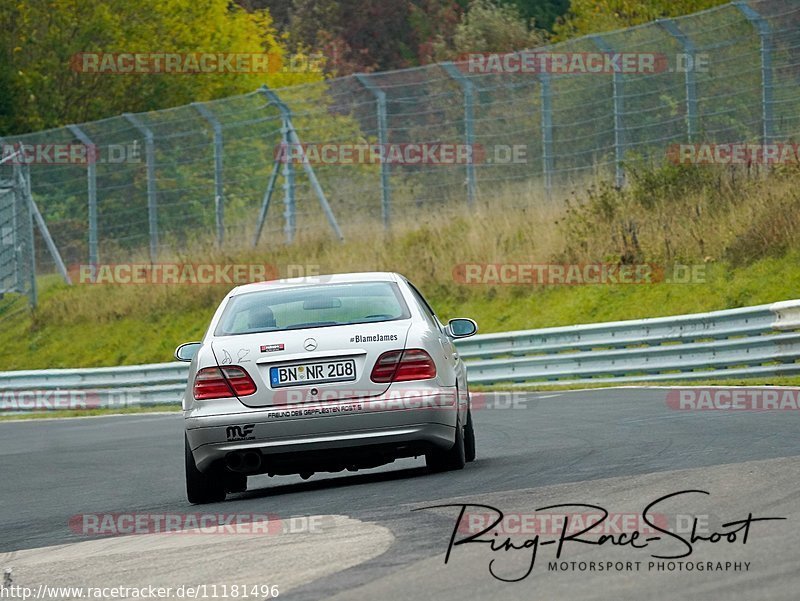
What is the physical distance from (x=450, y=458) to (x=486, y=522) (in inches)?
114

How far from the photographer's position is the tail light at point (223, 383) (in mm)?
10141

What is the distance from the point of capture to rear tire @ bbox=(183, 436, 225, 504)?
Answer: 33.8 feet

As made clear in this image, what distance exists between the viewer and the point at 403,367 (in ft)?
33.5

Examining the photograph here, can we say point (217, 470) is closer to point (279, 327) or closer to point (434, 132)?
point (279, 327)

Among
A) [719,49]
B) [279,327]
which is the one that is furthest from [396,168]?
[279,327]

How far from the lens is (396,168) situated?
29.9 meters

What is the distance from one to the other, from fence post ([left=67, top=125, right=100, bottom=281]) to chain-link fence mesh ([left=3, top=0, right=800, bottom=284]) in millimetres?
41

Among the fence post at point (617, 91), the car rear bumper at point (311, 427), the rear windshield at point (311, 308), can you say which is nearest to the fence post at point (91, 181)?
the fence post at point (617, 91)

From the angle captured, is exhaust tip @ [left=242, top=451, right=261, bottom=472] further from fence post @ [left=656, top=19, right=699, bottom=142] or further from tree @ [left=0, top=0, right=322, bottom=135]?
tree @ [left=0, top=0, right=322, bottom=135]

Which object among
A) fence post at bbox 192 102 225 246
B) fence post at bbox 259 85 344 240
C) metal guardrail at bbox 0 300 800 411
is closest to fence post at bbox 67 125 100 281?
fence post at bbox 192 102 225 246

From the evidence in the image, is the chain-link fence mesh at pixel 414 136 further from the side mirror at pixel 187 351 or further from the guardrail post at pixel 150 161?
the side mirror at pixel 187 351

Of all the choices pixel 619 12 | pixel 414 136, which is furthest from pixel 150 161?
pixel 619 12

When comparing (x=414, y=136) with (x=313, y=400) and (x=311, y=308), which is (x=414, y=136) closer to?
(x=311, y=308)

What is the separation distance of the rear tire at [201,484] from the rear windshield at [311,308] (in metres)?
0.85
